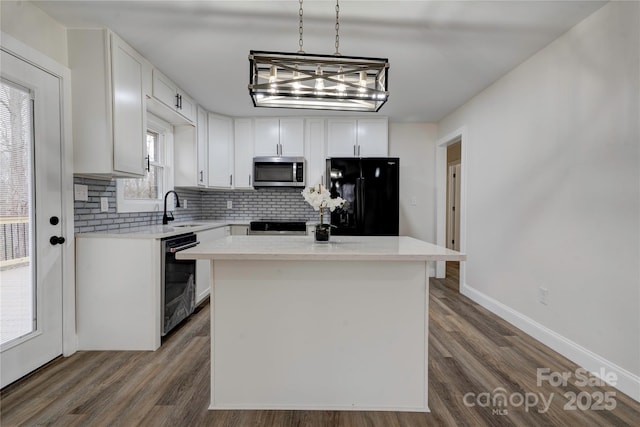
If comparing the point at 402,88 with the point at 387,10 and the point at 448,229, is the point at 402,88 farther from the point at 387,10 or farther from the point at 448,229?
the point at 448,229

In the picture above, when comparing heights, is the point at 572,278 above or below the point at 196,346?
above

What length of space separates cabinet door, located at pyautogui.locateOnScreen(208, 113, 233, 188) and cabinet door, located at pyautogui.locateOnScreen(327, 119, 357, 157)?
1415mm

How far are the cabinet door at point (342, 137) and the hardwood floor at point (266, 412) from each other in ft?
8.74

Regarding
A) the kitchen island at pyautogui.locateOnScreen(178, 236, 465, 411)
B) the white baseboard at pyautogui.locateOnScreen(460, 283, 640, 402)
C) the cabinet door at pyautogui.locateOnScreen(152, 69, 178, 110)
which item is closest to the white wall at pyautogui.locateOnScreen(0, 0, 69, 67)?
the cabinet door at pyautogui.locateOnScreen(152, 69, 178, 110)

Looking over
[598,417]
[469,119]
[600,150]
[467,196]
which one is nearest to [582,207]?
[600,150]

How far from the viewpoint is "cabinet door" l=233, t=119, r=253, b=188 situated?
13.9 feet

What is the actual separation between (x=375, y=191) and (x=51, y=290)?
3267 mm

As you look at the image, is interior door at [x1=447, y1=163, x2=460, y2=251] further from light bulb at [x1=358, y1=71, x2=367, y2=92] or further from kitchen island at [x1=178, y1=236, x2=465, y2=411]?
light bulb at [x1=358, y1=71, x2=367, y2=92]

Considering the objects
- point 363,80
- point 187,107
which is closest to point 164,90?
point 187,107

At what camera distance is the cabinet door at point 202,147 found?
148 inches

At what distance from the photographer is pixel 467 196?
362 cm

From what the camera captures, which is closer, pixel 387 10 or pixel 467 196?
pixel 387 10

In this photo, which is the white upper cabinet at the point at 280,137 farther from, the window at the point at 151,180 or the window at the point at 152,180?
the window at the point at 151,180

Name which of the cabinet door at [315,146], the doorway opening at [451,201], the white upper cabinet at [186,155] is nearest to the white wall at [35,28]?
the white upper cabinet at [186,155]
